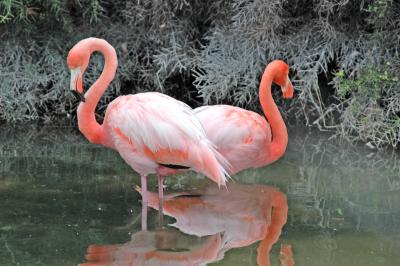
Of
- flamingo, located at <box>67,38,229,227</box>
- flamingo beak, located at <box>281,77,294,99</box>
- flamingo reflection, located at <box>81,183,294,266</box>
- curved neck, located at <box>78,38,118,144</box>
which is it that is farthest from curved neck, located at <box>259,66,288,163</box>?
curved neck, located at <box>78,38,118,144</box>

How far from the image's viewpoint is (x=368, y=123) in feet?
22.5

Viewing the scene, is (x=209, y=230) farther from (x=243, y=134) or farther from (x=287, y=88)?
(x=287, y=88)

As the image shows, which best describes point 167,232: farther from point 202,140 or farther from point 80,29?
point 80,29

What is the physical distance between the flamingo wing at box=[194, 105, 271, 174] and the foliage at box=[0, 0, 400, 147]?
1.64 meters

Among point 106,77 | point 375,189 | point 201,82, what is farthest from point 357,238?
point 201,82

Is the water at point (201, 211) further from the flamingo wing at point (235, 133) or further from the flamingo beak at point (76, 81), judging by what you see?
the flamingo beak at point (76, 81)

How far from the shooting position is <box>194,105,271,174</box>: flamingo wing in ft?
18.2

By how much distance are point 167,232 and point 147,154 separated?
567 millimetres

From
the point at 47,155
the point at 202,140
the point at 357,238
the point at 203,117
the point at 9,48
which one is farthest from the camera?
the point at 9,48

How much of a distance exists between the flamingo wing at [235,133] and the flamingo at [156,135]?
0.16 meters

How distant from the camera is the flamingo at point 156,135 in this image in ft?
16.9

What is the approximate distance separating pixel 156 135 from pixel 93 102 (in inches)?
27.5

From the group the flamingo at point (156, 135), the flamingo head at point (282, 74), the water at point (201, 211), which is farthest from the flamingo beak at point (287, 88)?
the flamingo at point (156, 135)

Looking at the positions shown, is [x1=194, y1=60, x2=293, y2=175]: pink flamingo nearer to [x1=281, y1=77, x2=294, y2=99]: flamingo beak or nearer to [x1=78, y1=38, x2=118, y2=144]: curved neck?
[x1=281, y1=77, x2=294, y2=99]: flamingo beak
